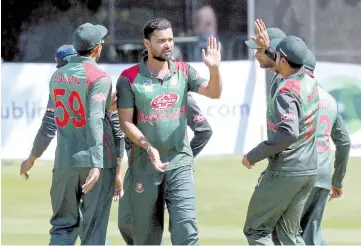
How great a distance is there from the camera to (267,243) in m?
8.27

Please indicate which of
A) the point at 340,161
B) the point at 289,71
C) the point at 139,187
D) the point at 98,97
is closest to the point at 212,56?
the point at 289,71

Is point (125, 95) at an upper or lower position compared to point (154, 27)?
lower

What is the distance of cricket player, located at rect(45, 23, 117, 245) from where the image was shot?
8258 mm

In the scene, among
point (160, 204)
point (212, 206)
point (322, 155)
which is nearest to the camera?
point (160, 204)

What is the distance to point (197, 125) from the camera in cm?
947

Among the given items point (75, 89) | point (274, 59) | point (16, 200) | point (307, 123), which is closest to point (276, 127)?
point (307, 123)

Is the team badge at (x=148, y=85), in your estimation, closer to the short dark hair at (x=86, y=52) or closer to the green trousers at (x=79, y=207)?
the short dark hair at (x=86, y=52)

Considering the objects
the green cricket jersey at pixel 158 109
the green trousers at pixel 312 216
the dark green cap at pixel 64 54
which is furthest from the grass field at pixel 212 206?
the green cricket jersey at pixel 158 109

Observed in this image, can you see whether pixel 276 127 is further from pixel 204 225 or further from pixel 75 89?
pixel 204 225

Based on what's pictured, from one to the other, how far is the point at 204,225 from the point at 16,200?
2991mm

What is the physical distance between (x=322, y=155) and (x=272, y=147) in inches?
41.3

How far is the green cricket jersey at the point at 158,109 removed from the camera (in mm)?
8500

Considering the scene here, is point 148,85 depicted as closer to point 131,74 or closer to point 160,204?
point 131,74

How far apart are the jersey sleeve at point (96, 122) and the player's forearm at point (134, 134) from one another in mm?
256
